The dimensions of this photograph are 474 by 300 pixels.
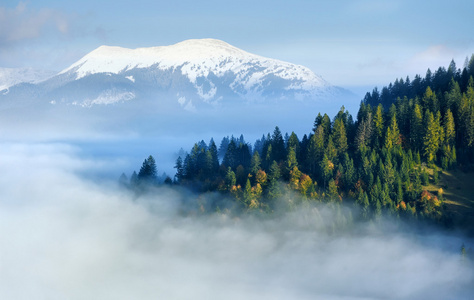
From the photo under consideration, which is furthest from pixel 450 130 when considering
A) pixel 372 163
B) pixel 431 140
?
pixel 372 163

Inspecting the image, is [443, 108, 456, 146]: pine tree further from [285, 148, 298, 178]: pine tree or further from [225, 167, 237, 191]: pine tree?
[225, 167, 237, 191]: pine tree

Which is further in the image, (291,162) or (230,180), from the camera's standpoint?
(230,180)

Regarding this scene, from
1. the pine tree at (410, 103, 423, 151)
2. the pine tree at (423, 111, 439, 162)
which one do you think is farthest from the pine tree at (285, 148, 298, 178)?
the pine tree at (423, 111, 439, 162)

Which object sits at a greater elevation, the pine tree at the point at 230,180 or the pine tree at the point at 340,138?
the pine tree at the point at 340,138

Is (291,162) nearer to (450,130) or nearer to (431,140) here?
(431,140)

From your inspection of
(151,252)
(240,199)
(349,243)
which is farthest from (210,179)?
(349,243)

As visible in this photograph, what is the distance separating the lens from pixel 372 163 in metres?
134

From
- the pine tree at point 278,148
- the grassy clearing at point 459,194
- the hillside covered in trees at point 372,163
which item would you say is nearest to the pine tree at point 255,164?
the hillside covered in trees at point 372,163

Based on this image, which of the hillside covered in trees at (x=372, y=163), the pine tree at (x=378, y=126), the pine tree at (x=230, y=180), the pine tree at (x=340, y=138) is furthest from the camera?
the pine tree at (x=230, y=180)

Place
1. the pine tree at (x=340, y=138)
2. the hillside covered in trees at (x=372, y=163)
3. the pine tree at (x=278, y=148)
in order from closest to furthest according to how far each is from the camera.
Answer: the hillside covered in trees at (x=372, y=163) → the pine tree at (x=340, y=138) → the pine tree at (x=278, y=148)

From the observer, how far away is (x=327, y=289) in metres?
132

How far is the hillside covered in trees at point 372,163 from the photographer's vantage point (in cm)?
12938

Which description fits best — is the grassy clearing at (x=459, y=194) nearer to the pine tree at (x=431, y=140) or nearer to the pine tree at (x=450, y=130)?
the pine tree at (x=431, y=140)

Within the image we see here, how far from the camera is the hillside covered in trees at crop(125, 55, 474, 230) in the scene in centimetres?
12938
